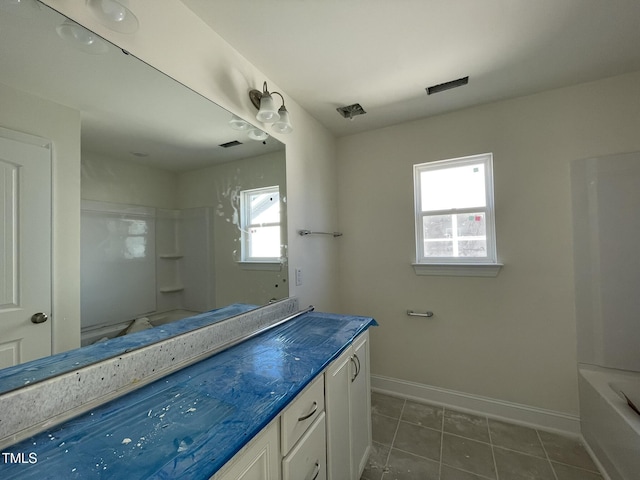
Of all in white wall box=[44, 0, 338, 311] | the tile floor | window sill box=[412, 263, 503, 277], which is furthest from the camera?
window sill box=[412, 263, 503, 277]

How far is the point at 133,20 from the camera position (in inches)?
35.0

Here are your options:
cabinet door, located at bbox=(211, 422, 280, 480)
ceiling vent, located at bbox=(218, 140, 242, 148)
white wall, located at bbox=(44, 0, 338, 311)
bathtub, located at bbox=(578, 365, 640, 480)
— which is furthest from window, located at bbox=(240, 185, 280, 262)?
bathtub, located at bbox=(578, 365, 640, 480)

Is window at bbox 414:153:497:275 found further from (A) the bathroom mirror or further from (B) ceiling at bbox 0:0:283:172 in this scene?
(B) ceiling at bbox 0:0:283:172

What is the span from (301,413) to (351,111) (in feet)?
6.93

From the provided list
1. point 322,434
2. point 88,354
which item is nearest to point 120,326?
point 88,354

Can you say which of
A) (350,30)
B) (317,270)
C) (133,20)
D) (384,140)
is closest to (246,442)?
(133,20)

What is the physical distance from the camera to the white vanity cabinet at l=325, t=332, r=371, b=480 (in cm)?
115

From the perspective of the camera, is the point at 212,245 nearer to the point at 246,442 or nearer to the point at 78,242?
the point at 78,242

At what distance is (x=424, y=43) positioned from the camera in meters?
1.44

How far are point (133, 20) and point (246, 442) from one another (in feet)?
4.51

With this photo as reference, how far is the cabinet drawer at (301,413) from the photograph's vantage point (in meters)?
0.84

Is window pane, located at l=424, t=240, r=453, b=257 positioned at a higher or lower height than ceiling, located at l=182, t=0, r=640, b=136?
lower

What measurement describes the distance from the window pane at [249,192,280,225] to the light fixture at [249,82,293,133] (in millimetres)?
431

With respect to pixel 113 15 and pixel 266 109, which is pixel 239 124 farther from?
pixel 113 15
